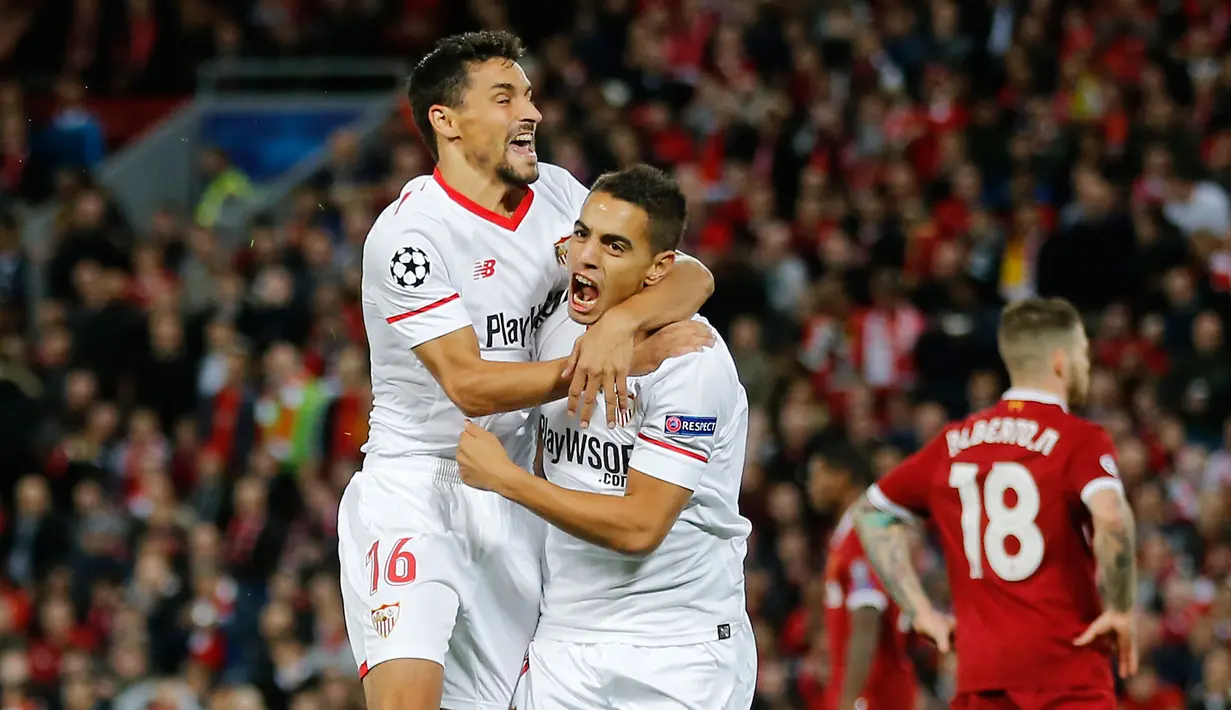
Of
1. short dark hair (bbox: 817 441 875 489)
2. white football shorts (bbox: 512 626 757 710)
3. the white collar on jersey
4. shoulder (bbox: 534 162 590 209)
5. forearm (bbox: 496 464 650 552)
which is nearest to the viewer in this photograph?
forearm (bbox: 496 464 650 552)

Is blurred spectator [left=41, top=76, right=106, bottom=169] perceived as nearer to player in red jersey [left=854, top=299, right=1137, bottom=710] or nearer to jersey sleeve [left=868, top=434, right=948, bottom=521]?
jersey sleeve [left=868, top=434, right=948, bottom=521]

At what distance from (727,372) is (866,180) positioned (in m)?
9.57

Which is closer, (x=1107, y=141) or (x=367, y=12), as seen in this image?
(x=1107, y=141)

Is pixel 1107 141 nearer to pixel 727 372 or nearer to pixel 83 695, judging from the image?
pixel 83 695

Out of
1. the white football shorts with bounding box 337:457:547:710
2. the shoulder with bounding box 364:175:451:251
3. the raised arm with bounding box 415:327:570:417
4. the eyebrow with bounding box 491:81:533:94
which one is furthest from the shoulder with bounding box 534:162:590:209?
the white football shorts with bounding box 337:457:547:710

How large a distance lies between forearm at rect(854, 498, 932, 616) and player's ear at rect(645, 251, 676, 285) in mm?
1961

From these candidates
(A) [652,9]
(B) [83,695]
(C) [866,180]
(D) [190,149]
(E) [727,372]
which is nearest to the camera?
(E) [727,372]

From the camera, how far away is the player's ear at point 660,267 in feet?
17.3

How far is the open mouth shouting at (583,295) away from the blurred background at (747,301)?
18.1ft

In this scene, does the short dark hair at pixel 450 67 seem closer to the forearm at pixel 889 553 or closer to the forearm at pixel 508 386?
the forearm at pixel 508 386

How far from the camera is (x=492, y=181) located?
19.1 feet

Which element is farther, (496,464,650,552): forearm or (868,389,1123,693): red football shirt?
(868,389,1123,693): red football shirt

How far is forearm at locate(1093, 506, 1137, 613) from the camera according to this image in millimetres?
6262

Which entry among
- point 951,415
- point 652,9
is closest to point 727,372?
point 951,415
